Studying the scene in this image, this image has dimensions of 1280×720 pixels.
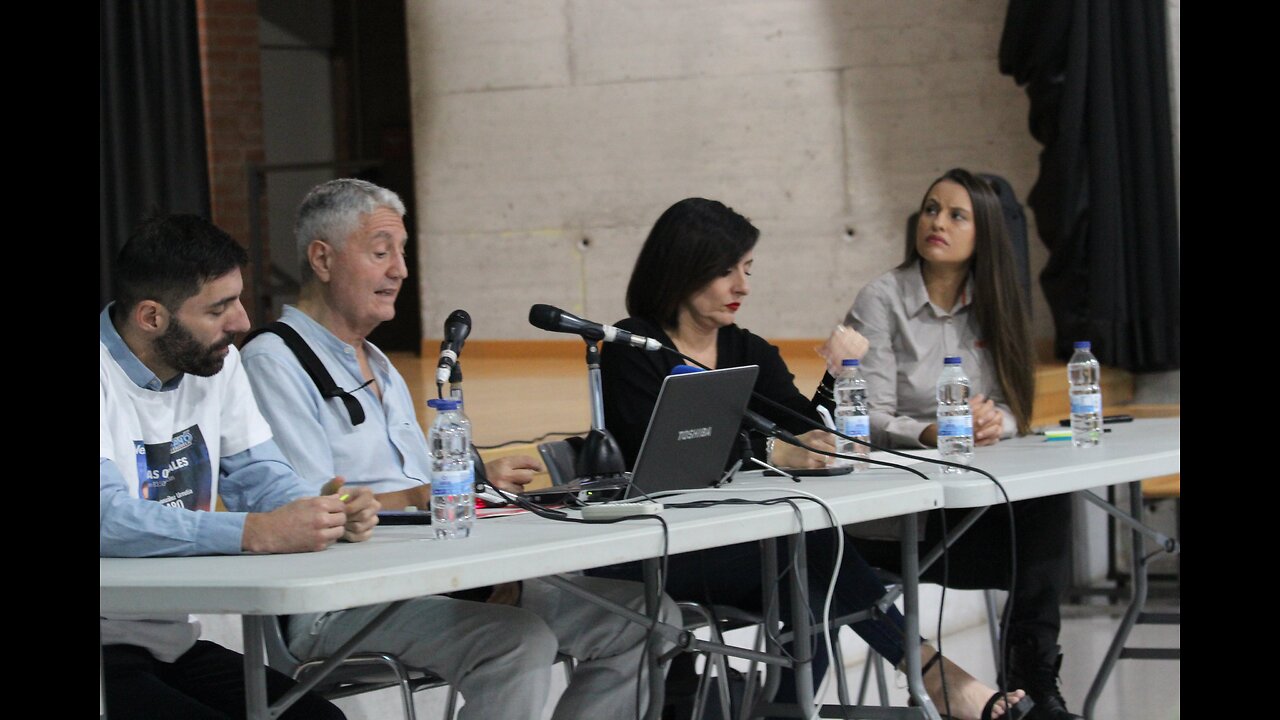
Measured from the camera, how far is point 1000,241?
325 centimetres

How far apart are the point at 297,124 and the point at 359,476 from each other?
7.01 metres

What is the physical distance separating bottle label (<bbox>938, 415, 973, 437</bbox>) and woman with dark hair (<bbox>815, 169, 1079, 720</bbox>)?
1.58ft

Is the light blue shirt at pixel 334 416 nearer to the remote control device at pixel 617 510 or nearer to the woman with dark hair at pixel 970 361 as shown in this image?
the remote control device at pixel 617 510

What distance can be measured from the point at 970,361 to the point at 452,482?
174 centimetres

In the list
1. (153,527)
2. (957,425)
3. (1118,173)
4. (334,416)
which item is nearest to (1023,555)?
(957,425)

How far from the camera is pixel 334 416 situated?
2.37 meters

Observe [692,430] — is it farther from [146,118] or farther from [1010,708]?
[146,118]

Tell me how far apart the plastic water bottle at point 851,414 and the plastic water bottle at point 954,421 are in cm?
14

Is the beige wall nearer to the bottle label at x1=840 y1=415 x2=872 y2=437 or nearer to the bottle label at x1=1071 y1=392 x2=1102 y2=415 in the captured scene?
the bottle label at x1=1071 y1=392 x2=1102 y2=415

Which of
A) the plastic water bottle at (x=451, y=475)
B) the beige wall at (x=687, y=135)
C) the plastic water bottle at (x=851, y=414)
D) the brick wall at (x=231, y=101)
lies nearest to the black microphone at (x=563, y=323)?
the plastic water bottle at (x=451, y=475)

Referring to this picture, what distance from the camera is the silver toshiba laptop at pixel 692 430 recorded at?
214 centimetres

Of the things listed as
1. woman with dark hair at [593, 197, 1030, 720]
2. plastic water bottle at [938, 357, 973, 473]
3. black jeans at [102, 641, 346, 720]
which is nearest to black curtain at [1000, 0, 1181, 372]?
woman with dark hair at [593, 197, 1030, 720]

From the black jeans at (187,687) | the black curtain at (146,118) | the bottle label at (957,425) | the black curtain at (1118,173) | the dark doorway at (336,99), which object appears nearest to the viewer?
the black jeans at (187,687)

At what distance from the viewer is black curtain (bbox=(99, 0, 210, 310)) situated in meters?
Result: 4.11
